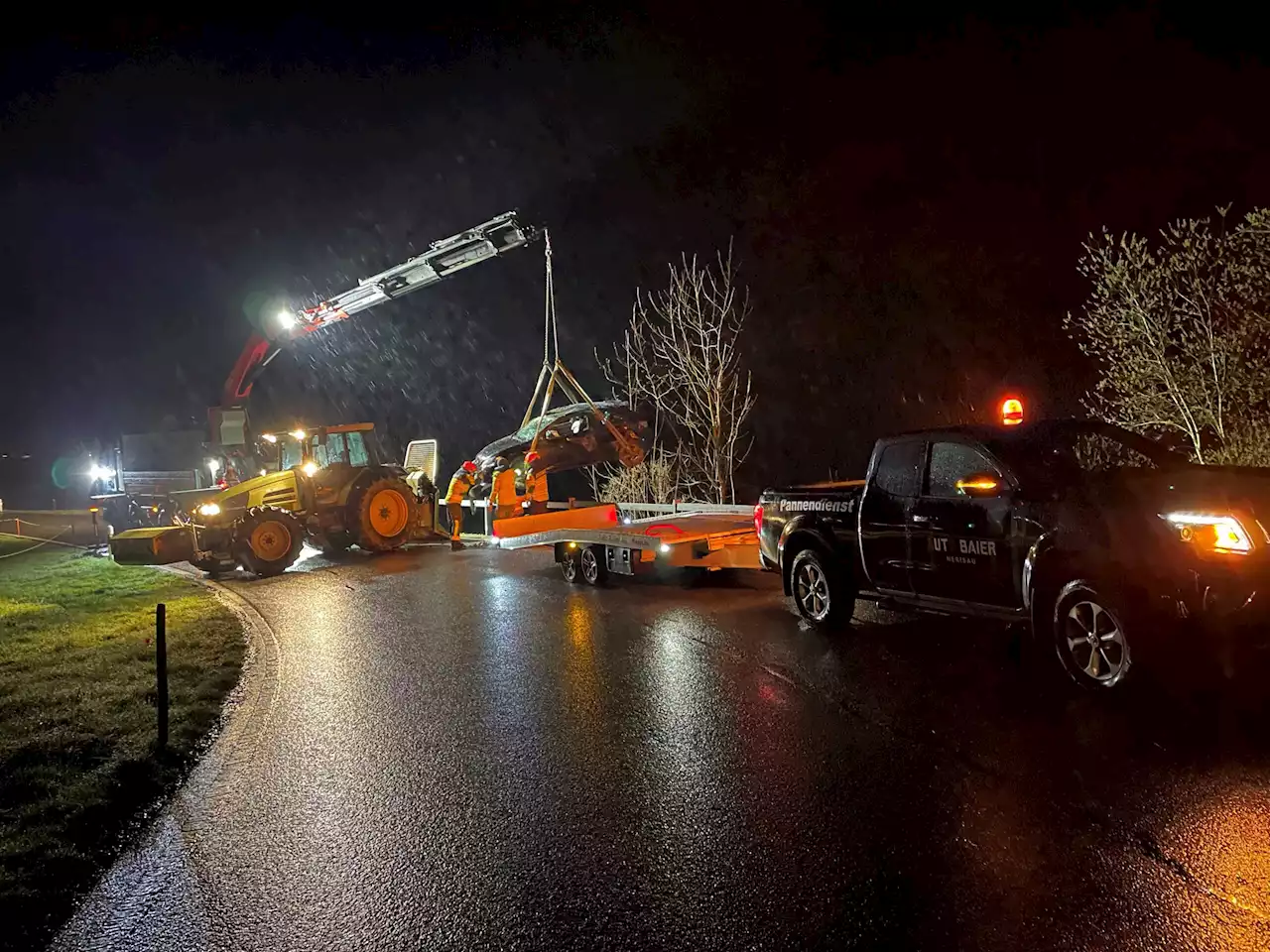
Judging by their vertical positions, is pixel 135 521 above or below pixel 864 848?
above

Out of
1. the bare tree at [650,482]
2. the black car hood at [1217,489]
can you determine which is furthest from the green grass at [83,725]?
the bare tree at [650,482]

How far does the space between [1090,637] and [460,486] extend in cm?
1572

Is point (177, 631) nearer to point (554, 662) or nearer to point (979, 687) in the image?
point (554, 662)

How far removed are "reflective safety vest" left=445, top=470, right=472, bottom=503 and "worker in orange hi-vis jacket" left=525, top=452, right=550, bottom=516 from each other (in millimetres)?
1395

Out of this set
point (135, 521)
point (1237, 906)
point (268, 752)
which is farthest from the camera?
point (135, 521)

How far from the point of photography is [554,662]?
29.5 feet

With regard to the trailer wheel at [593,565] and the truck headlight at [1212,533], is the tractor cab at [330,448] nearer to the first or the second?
the trailer wheel at [593,565]

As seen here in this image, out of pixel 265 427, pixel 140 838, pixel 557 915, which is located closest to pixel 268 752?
pixel 140 838

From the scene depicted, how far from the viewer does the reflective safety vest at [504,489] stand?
20062 millimetres

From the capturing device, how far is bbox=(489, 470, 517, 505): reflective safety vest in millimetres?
20062

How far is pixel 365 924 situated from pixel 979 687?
490cm

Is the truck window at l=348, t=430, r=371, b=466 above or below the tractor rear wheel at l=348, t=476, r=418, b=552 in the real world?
above

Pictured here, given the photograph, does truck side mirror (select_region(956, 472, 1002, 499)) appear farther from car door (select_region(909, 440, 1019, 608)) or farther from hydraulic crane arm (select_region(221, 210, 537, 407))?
hydraulic crane arm (select_region(221, 210, 537, 407))

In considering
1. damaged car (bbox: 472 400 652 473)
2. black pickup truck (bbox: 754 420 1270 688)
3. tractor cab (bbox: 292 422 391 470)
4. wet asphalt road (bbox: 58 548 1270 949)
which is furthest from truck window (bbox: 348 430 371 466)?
black pickup truck (bbox: 754 420 1270 688)
